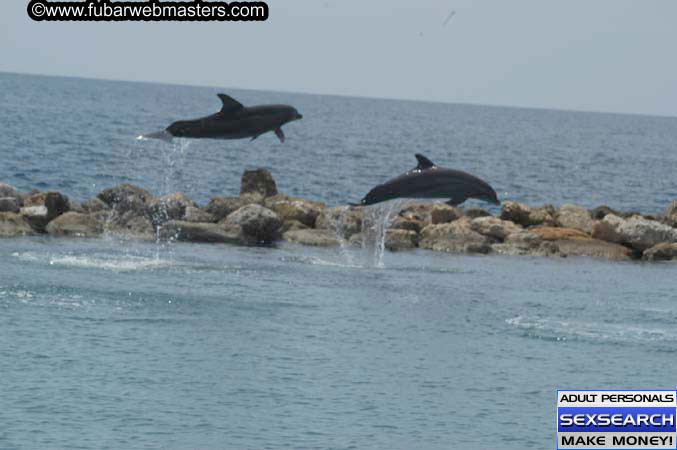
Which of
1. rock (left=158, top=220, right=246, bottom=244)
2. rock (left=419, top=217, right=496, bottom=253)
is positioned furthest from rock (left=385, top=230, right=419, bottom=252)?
rock (left=158, top=220, right=246, bottom=244)

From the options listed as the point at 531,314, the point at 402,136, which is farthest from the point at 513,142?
the point at 531,314

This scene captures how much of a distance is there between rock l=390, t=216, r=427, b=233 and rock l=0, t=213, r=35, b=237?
1115cm

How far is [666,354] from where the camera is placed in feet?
87.4

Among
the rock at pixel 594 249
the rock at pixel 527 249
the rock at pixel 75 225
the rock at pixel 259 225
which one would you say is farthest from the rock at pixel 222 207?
the rock at pixel 594 249

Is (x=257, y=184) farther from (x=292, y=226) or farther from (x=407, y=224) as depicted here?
(x=407, y=224)

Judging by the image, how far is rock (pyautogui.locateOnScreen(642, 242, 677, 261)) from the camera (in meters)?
43.7

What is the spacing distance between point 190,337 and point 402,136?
5207 inches

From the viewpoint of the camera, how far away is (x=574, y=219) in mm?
48281

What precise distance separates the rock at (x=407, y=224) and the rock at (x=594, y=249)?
418cm

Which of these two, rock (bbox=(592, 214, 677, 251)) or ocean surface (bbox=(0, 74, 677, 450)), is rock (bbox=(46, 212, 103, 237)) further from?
Answer: rock (bbox=(592, 214, 677, 251))

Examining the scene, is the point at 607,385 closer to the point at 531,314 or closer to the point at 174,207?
the point at 531,314

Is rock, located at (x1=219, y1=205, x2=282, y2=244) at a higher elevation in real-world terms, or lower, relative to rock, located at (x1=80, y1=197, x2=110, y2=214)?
lower

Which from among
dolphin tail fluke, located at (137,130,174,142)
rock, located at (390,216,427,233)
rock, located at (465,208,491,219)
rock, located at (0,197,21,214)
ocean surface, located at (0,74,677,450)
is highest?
dolphin tail fluke, located at (137,130,174,142)

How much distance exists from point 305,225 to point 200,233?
178 inches
